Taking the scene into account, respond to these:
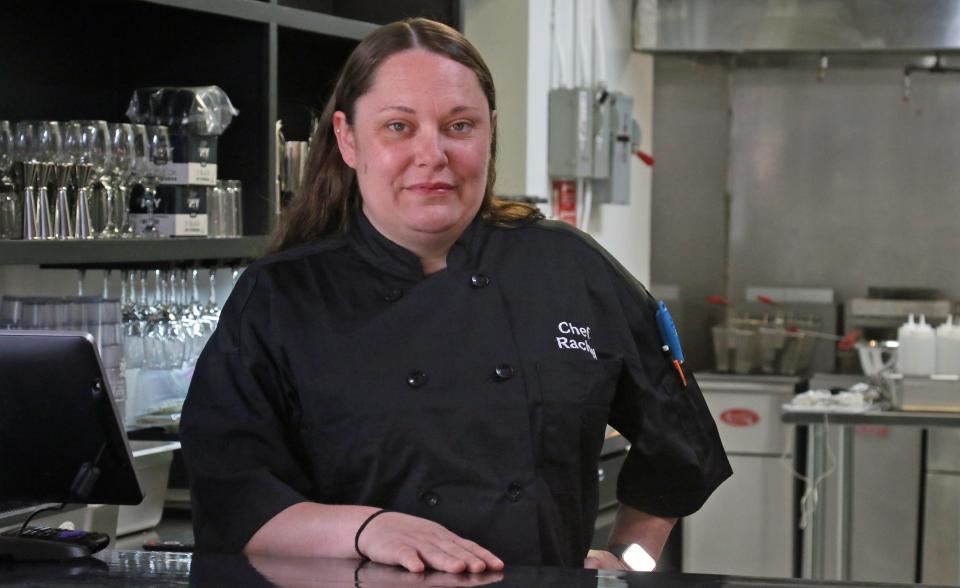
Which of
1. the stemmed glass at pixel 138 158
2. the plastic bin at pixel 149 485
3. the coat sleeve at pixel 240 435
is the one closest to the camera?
the coat sleeve at pixel 240 435

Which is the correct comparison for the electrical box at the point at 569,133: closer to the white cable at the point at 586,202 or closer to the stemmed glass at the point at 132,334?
the white cable at the point at 586,202

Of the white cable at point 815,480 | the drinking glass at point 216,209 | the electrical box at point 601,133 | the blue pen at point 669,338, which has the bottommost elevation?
the white cable at point 815,480

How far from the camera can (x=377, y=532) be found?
1517 millimetres

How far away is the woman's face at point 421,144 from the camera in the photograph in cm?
172

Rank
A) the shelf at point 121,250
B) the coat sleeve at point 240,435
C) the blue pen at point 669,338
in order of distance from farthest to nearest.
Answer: the shelf at point 121,250
the blue pen at point 669,338
the coat sleeve at point 240,435

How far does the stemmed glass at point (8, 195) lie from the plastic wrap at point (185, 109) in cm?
47

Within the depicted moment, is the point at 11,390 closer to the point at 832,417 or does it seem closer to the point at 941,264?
the point at 832,417

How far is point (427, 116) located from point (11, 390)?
1.92ft

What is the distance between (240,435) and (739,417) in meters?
4.33

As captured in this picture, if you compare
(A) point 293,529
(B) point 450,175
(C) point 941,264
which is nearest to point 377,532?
(A) point 293,529

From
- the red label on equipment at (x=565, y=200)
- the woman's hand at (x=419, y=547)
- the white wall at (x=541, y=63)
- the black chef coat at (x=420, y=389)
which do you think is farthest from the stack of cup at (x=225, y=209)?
the red label on equipment at (x=565, y=200)

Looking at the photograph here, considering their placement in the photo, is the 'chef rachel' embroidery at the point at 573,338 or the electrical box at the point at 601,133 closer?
the 'chef rachel' embroidery at the point at 573,338

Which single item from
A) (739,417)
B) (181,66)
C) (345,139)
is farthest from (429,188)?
(739,417)

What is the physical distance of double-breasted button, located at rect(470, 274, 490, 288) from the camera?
1779 millimetres
